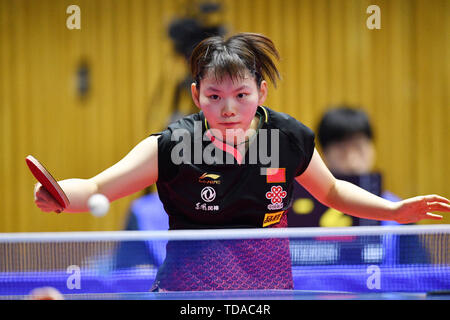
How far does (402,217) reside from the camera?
1.72 m

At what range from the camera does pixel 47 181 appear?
147cm

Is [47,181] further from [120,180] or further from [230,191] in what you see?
[230,191]

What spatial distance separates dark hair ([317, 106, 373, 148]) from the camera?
2.96 metres

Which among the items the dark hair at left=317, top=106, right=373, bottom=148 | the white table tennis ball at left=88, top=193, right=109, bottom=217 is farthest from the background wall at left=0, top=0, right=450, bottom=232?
the white table tennis ball at left=88, top=193, right=109, bottom=217

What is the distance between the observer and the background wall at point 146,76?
4.05 m

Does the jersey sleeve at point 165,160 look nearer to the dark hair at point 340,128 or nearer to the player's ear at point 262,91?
the player's ear at point 262,91

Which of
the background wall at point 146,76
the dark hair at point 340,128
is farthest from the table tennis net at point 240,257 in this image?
the background wall at point 146,76

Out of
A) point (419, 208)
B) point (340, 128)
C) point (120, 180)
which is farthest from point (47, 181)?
point (340, 128)

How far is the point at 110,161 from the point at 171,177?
2514 mm

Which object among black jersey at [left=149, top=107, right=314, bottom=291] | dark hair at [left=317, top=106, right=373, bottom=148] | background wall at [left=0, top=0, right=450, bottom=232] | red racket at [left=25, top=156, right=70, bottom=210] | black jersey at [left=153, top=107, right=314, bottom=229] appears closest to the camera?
red racket at [left=25, top=156, right=70, bottom=210]

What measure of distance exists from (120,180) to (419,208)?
87 cm

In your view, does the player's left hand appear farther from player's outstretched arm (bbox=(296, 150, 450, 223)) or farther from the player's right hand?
the player's right hand

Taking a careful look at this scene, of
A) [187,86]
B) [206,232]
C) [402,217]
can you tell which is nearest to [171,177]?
[206,232]

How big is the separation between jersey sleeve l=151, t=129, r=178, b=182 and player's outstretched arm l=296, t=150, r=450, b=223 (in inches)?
16.1
